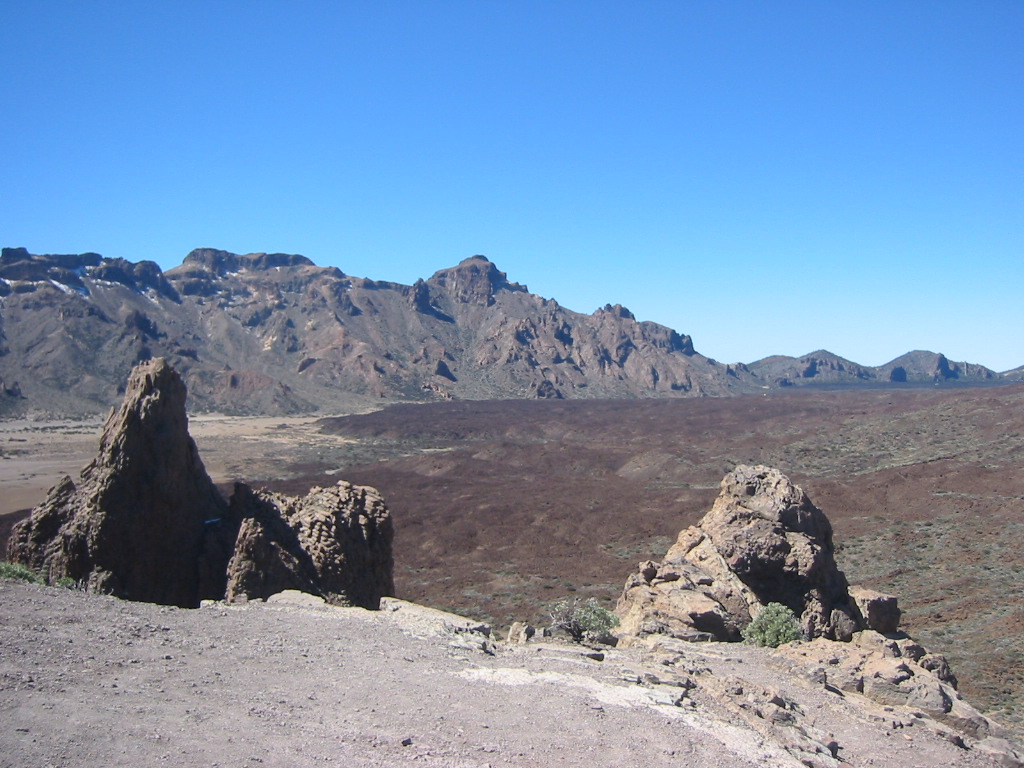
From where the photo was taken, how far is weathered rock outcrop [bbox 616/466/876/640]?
14.4m

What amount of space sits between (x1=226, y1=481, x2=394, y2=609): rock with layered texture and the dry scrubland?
979 cm

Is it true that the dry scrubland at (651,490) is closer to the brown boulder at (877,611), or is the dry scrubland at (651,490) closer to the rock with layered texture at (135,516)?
the brown boulder at (877,611)

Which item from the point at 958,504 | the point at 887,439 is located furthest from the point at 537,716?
the point at 887,439

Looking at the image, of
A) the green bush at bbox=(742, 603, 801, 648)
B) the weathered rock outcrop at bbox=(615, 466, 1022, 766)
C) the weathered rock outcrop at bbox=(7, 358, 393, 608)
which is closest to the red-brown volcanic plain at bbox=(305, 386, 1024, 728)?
the weathered rock outcrop at bbox=(615, 466, 1022, 766)

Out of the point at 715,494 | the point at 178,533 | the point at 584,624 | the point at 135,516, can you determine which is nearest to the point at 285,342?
the point at 715,494

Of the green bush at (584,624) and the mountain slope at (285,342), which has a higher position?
the mountain slope at (285,342)

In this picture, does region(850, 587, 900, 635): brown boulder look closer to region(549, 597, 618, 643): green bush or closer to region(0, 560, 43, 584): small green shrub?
region(549, 597, 618, 643): green bush

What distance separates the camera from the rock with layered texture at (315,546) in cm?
1441

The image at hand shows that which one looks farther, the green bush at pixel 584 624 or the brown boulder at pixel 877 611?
the brown boulder at pixel 877 611

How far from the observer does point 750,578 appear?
15.9 metres

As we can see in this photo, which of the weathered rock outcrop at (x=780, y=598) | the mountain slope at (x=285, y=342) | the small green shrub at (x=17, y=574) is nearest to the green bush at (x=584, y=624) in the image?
the weathered rock outcrop at (x=780, y=598)

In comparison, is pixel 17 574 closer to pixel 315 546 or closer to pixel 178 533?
pixel 178 533

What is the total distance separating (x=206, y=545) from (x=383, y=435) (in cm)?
7650

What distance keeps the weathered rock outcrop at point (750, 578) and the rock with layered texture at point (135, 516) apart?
31.2 feet
